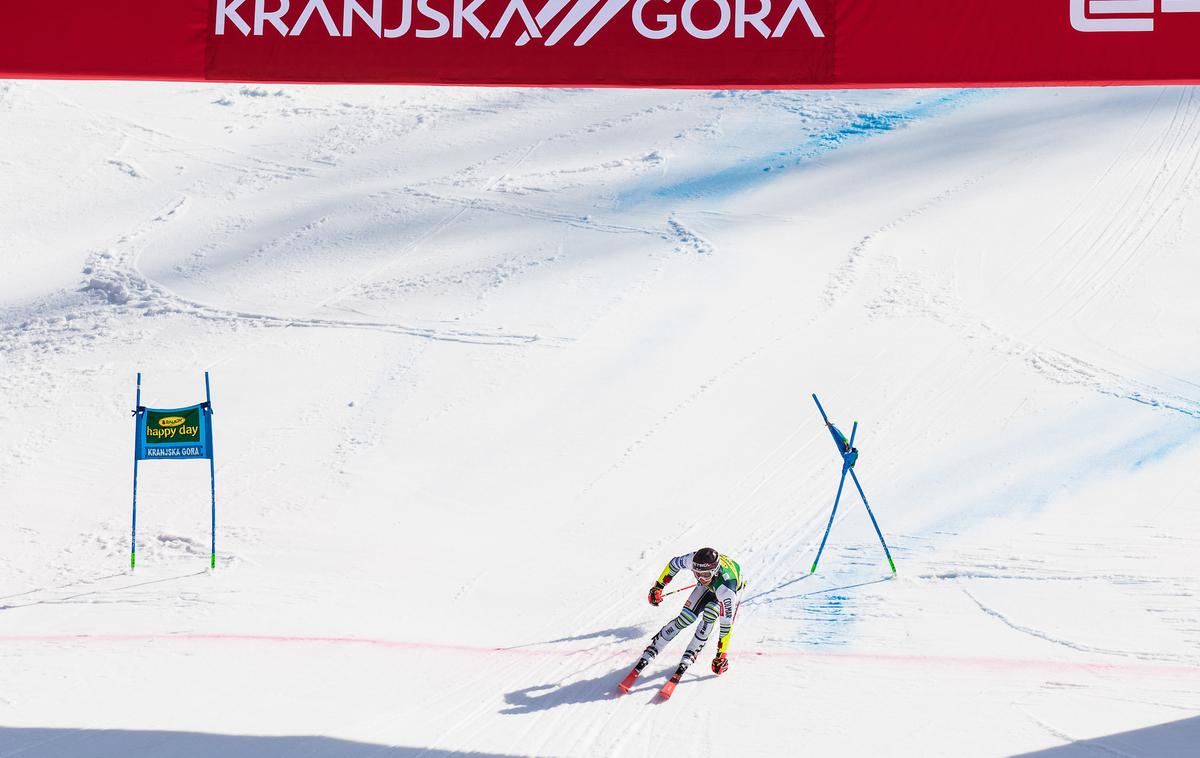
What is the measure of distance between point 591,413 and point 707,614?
445 centimetres

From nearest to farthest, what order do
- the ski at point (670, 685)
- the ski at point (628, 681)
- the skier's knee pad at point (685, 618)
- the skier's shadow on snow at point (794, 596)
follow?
1. the ski at point (670, 685)
2. the ski at point (628, 681)
3. the skier's knee pad at point (685, 618)
4. the skier's shadow on snow at point (794, 596)

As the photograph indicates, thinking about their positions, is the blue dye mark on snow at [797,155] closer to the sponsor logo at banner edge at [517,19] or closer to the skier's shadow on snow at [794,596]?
the skier's shadow on snow at [794,596]

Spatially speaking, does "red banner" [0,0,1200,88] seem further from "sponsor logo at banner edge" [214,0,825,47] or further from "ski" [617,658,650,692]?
"ski" [617,658,650,692]

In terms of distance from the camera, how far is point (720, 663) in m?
7.60

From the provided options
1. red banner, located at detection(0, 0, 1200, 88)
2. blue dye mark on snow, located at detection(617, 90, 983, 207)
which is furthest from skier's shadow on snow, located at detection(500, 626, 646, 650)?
blue dye mark on snow, located at detection(617, 90, 983, 207)

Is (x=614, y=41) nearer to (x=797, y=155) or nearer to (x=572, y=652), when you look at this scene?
(x=572, y=652)

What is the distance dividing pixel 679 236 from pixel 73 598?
8476mm

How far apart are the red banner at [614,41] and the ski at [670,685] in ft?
12.1

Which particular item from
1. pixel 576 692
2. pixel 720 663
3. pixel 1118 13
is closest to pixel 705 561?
pixel 720 663

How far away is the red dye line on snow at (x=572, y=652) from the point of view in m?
7.74

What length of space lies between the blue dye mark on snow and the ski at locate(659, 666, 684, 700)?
8896 mm

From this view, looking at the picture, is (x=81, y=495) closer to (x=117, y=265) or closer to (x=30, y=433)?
(x=30, y=433)

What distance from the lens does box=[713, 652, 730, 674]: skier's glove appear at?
24.9 feet

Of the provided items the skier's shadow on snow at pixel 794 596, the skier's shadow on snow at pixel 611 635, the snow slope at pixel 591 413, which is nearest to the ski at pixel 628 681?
the snow slope at pixel 591 413
